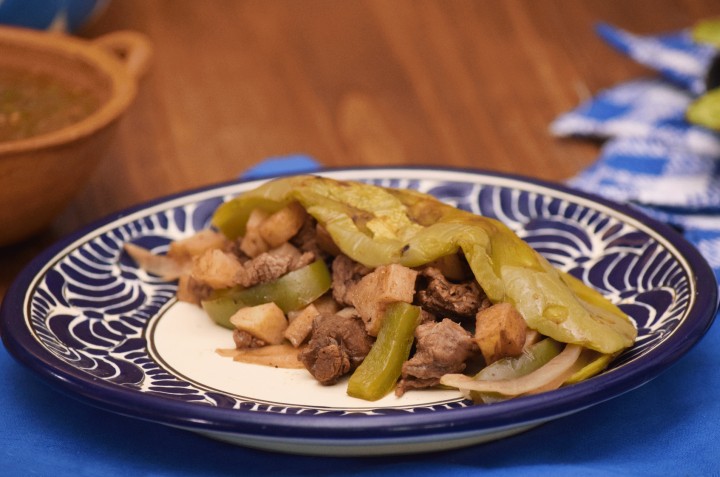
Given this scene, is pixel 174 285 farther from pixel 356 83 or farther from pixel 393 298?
pixel 356 83

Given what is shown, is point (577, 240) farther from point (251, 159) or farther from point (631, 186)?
point (251, 159)

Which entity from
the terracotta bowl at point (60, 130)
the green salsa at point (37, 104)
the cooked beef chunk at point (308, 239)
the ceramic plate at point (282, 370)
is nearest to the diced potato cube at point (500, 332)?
the ceramic plate at point (282, 370)

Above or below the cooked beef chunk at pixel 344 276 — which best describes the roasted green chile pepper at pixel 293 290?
below

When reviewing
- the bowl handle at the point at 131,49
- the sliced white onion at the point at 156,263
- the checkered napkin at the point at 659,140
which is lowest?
the sliced white onion at the point at 156,263

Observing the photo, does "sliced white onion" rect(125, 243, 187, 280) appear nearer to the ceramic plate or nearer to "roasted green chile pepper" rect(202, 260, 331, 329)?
the ceramic plate

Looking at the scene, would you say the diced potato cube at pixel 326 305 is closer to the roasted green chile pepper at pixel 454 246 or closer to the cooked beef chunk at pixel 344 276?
the cooked beef chunk at pixel 344 276

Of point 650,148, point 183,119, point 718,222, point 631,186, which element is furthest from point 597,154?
point 183,119

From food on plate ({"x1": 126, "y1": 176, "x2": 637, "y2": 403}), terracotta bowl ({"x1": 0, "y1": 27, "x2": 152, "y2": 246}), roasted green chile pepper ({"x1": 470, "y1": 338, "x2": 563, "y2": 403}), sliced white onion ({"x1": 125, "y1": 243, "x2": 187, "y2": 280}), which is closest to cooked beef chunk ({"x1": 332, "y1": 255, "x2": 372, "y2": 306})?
food on plate ({"x1": 126, "y1": 176, "x2": 637, "y2": 403})
